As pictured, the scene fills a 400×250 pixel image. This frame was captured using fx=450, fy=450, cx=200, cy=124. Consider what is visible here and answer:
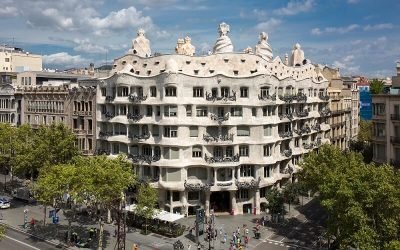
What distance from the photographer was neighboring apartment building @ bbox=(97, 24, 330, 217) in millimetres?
70062

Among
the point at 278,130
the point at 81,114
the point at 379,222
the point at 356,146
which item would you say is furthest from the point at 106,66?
the point at 379,222

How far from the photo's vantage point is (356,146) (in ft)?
357

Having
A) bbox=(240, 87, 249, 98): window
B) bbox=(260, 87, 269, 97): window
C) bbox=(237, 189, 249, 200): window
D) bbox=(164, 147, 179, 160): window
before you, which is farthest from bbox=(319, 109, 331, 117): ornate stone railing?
bbox=(164, 147, 179, 160): window

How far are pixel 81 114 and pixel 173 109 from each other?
82.1 feet

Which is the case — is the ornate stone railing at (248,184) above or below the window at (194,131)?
below

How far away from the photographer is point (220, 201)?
74.1 metres

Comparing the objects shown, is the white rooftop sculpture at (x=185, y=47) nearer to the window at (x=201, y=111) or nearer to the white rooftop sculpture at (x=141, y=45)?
the white rooftop sculpture at (x=141, y=45)

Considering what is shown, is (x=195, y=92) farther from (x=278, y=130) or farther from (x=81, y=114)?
(x=81, y=114)

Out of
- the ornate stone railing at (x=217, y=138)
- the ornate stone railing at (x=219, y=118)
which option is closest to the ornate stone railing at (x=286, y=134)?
the ornate stone railing at (x=217, y=138)

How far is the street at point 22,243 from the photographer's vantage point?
56.1 m

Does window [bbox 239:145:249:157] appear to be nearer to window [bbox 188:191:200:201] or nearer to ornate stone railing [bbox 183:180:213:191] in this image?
ornate stone railing [bbox 183:180:213:191]

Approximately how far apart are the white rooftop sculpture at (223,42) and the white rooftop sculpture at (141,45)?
44.8 feet

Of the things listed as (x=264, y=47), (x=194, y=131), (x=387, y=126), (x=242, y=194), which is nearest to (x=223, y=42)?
(x=264, y=47)

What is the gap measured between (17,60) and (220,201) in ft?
306
